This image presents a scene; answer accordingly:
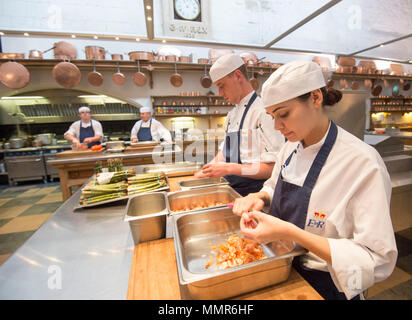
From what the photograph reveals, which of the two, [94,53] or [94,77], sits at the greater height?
[94,53]

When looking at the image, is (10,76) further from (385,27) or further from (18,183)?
(385,27)

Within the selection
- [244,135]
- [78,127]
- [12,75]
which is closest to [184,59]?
[78,127]

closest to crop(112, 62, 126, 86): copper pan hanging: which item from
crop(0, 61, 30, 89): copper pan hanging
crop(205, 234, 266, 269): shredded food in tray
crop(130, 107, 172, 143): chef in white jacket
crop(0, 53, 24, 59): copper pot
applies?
crop(130, 107, 172, 143): chef in white jacket

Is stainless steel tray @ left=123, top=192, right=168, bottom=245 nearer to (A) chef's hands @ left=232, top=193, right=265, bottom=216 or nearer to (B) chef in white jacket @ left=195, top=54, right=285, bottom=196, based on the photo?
(A) chef's hands @ left=232, top=193, right=265, bottom=216

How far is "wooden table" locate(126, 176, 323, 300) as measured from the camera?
0.69 meters

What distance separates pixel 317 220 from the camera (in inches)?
32.9

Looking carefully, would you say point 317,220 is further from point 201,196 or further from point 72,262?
point 72,262

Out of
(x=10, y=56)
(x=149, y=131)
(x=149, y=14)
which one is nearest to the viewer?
(x=149, y=14)

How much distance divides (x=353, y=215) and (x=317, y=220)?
0.13 meters

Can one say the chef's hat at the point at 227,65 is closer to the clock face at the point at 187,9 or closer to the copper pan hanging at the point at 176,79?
the clock face at the point at 187,9

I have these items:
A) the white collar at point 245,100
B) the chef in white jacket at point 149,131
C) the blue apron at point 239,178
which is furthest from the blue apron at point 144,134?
the white collar at point 245,100

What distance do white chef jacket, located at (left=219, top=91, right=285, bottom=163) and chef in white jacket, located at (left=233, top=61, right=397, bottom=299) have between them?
48 cm

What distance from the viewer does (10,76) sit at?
4.14 metres

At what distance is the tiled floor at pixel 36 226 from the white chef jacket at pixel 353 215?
151cm
